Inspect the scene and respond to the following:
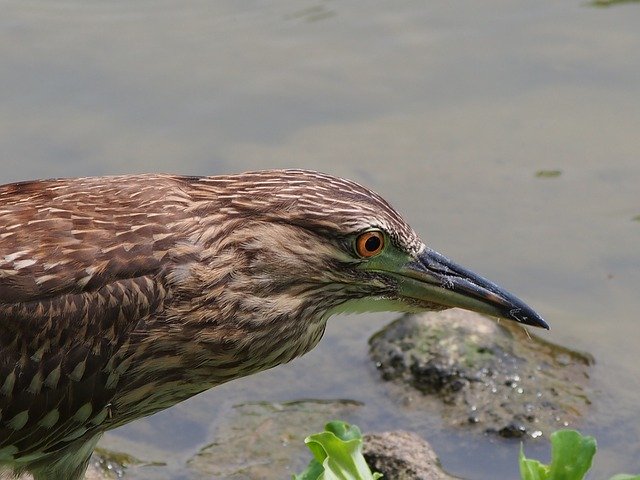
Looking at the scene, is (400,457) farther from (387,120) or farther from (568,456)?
(387,120)

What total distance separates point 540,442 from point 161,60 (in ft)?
14.8

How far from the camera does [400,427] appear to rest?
7.59 metres

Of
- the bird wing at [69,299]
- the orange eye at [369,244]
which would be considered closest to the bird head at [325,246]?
the orange eye at [369,244]

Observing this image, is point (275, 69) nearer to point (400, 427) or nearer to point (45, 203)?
point (400, 427)

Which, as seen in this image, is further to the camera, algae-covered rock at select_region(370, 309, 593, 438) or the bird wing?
algae-covered rock at select_region(370, 309, 593, 438)

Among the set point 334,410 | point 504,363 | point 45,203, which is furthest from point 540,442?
point 45,203

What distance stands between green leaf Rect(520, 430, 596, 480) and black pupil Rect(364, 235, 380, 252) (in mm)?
1022

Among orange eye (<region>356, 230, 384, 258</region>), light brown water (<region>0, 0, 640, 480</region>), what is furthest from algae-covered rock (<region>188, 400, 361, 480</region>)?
orange eye (<region>356, 230, 384, 258</region>)

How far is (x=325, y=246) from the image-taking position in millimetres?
6035

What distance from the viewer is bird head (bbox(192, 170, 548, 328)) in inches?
→ 237

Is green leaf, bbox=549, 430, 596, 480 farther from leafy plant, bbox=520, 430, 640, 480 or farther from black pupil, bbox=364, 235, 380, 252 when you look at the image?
black pupil, bbox=364, 235, 380, 252

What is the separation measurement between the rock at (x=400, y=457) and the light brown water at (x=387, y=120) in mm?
1138

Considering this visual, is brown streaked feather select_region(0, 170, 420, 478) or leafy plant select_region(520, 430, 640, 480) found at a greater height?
brown streaked feather select_region(0, 170, 420, 478)

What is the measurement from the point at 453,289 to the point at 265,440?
161 cm
